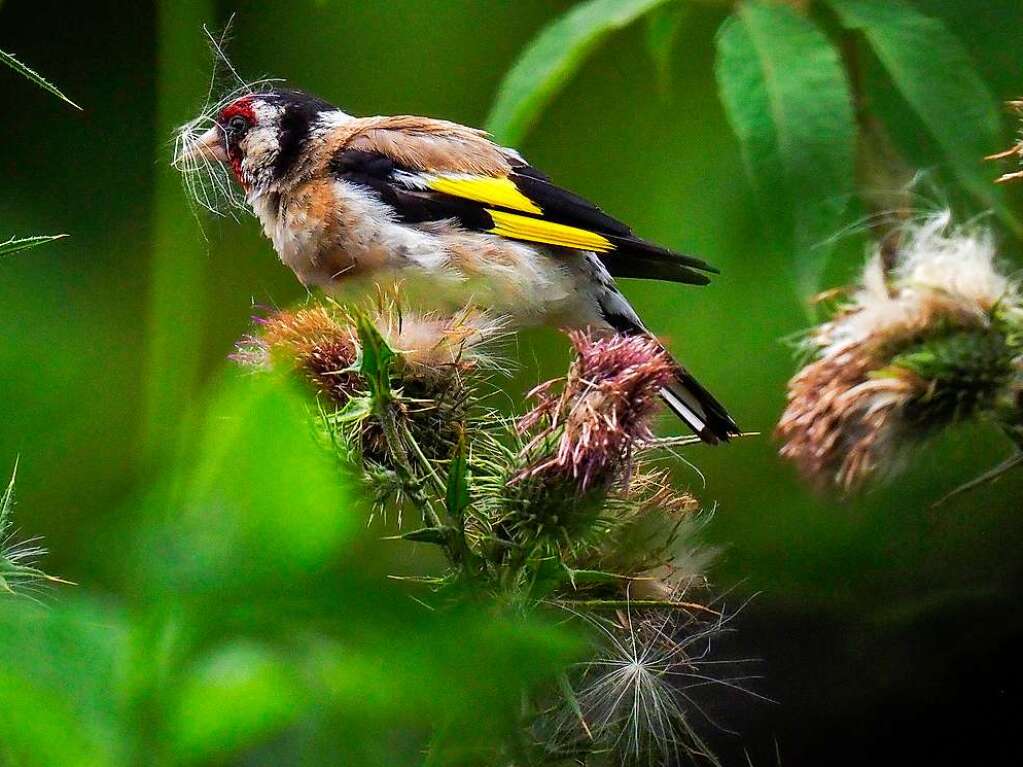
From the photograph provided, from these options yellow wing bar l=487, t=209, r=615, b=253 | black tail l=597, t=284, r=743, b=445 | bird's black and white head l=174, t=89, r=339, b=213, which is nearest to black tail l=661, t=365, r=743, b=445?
black tail l=597, t=284, r=743, b=445

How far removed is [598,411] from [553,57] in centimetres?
57

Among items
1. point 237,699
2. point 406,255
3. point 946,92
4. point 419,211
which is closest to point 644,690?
point 946,92

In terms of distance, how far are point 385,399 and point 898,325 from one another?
2.25ft

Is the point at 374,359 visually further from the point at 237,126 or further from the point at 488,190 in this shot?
the point at 237,126

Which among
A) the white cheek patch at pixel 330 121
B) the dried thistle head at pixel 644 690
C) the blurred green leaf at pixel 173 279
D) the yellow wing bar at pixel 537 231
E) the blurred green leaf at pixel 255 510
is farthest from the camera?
the white cheek patch at pixel 330 121

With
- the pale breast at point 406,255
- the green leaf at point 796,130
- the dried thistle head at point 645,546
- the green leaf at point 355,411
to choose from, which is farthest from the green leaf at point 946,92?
the pale breast at point 406,255

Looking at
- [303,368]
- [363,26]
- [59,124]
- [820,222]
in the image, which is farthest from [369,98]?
[820,222]

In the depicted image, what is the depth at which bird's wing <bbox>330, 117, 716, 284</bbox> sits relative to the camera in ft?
10.0

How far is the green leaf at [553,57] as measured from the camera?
189cm

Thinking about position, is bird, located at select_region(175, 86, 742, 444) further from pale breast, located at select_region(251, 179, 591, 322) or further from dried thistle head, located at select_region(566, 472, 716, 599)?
dried thistle head, located at select_region(566, 472, 716, 599)

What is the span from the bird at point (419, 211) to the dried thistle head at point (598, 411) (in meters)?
0.99

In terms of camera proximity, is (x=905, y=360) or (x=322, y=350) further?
(x=322, y=350)

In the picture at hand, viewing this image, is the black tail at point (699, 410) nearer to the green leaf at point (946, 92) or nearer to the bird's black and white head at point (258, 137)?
the green leaf at point (946, 92)

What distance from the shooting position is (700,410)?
8.91 ft
